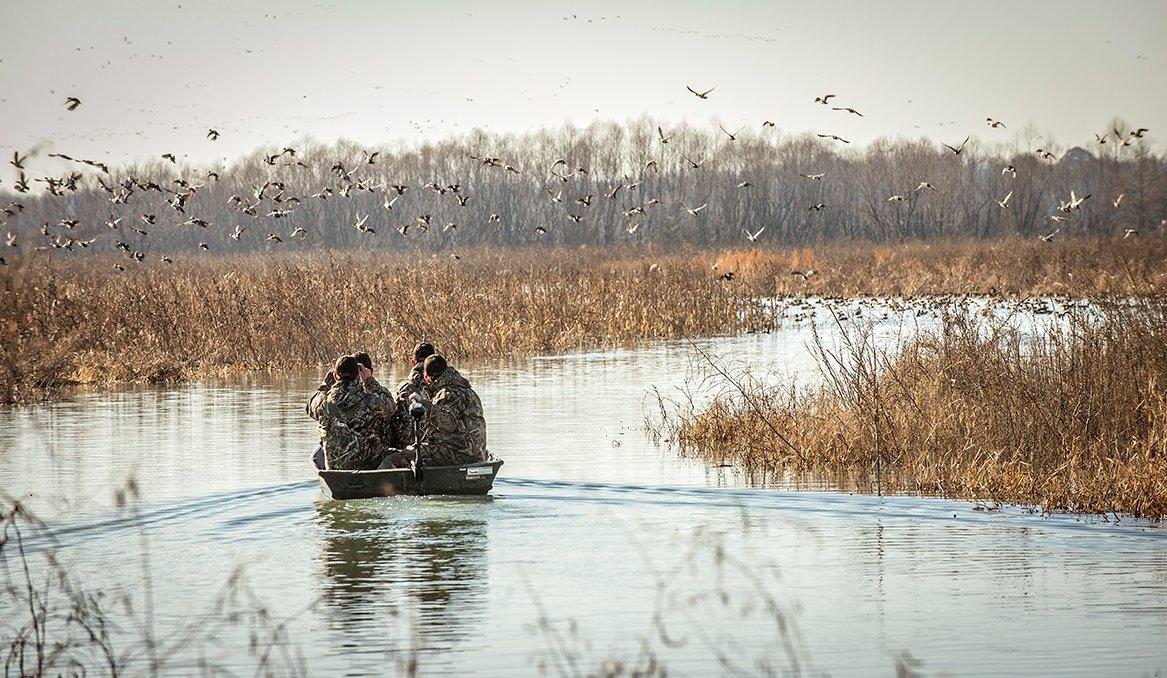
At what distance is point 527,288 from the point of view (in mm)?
39562

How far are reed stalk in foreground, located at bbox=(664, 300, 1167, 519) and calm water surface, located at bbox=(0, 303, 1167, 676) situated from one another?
586 millimetres

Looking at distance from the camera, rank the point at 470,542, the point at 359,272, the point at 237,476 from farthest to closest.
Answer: the point at 359,272, the point at 237,476, the point at 470,542

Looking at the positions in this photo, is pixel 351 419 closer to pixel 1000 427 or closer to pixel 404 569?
pixel 404 569

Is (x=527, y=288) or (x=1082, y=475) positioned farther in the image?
(x=527, y=288)

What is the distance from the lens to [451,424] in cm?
1500

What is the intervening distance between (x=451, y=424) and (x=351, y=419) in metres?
1.16


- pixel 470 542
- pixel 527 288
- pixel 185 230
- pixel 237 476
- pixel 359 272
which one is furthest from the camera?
pixel 185 230

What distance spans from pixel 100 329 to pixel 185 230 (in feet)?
227

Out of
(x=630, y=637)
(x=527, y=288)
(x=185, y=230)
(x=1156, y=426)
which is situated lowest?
(x=630, y=637)

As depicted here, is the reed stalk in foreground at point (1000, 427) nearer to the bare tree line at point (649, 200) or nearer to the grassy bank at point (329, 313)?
the grassy bank at point (329, 313)

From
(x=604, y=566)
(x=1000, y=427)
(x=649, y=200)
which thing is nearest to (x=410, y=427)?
(x=604, y=566)

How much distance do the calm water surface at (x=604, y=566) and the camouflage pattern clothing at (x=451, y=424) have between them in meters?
0.56

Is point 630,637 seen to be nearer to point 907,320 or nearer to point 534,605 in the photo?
point 534,605

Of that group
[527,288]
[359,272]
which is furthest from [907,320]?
[359,272]
